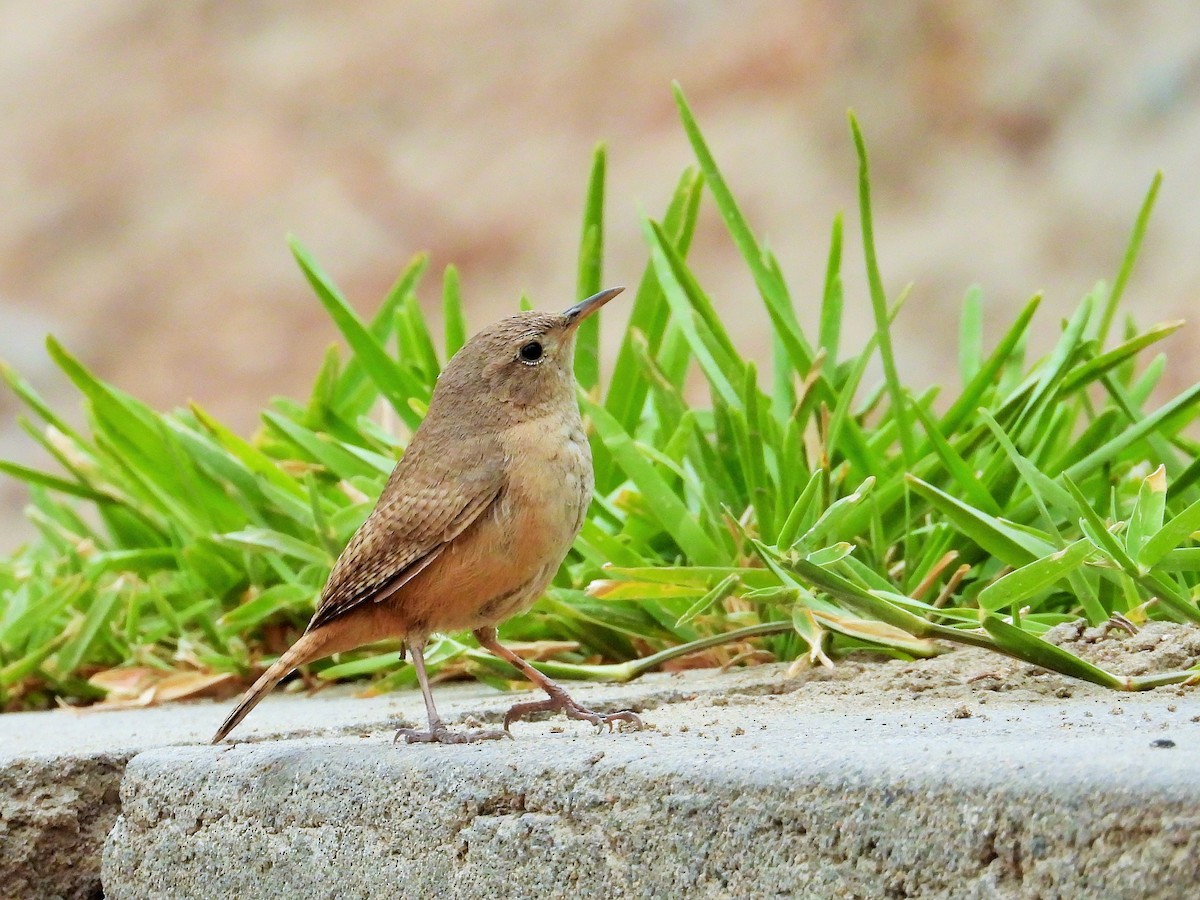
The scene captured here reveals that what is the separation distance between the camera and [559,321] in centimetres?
241

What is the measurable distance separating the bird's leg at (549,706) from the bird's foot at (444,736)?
3.8 inches

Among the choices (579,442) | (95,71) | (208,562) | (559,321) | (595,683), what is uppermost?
(95,71)

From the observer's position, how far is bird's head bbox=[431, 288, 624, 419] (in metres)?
2.32

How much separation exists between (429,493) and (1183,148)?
4818 millimetres

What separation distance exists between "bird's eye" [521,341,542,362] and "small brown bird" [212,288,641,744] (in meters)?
0.04

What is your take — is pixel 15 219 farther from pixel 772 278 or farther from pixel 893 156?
pixel 772 278

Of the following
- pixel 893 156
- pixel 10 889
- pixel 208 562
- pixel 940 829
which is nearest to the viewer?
pixel 940 829

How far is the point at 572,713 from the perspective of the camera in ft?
7.00

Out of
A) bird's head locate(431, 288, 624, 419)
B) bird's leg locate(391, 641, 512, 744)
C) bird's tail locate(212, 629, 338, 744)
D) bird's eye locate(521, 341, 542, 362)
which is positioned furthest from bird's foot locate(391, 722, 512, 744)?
bird's eye locate(521, 341, 542, 362)

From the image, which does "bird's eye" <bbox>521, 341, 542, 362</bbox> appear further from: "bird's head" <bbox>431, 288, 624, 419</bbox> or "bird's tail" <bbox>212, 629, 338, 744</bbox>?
"bird's tail" <bbox>212, 629, 338, 744</bbox>

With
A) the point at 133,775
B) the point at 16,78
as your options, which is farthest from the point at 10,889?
the point at 16,78

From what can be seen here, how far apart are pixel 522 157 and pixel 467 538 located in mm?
6054

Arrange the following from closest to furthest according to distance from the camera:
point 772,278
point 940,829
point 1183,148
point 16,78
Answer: point 940,829 < point 772,278 < point 1183,148 < point 16,78

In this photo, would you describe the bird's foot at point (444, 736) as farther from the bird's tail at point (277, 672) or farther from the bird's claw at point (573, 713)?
the bird's tail at point (277, 672)
